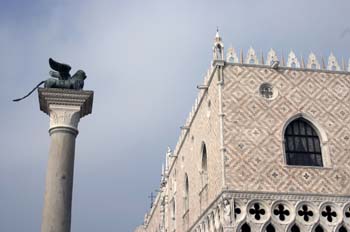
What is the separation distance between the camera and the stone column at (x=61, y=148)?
7.04 meters

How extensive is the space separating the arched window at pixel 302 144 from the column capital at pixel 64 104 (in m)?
7.54

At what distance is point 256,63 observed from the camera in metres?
14.5

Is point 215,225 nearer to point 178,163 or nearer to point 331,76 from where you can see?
point 331,76

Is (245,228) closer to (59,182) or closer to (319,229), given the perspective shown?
(319,229)

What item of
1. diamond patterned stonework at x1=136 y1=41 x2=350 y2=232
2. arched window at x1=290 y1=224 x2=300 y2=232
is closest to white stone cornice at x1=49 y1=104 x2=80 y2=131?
diamond patterned stonework at x1=136 y1=41 x2=350 y2=232

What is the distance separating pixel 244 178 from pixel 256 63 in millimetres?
3457

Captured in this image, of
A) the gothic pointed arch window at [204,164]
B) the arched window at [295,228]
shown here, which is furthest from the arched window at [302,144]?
the gothic pointed arch window at [204,164]

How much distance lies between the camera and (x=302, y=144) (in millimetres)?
14031

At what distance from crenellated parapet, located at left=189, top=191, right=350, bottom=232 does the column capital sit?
612cm

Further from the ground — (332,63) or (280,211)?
(332,63)

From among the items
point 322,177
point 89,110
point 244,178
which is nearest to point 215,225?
point 244,178

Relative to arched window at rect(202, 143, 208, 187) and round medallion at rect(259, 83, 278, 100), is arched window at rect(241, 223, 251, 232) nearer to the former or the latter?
arched window at rect(202, 143, 208, 187)

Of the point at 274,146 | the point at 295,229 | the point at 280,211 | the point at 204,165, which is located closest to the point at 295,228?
the point at 295,229

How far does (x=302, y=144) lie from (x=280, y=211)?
208cm
